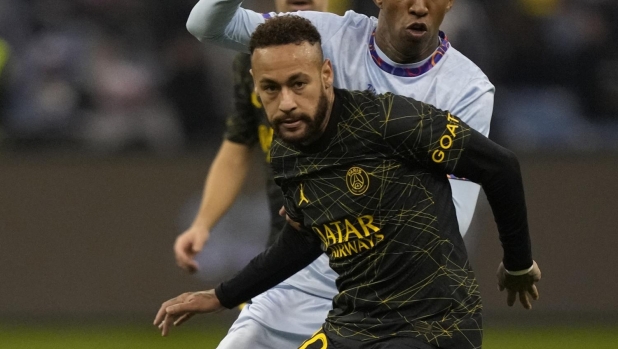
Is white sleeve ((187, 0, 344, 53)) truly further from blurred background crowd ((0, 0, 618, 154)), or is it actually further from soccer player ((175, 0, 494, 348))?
blurred background crowd ((0, 0, 618, 154))

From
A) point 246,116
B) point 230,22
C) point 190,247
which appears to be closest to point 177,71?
point 246,116

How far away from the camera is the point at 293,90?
3.92 meters

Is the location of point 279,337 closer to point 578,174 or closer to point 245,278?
point 245,278

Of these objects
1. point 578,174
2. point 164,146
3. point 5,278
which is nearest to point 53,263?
point 5,278

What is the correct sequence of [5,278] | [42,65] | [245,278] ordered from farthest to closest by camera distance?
[42,65], [5,278], [245,278]

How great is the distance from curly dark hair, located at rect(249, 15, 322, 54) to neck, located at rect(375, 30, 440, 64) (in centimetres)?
47

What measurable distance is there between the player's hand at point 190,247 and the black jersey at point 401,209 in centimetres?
140

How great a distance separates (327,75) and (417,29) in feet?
1.73

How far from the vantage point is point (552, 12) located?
36.6ft

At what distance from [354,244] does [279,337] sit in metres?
1.07

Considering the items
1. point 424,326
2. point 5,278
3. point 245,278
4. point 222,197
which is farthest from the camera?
point 5,278

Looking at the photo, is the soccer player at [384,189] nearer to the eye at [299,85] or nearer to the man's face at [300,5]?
the eye at [299,85]

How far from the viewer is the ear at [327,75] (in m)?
4.01

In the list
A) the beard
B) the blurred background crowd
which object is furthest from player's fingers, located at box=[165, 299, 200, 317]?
the blurred background crowd
